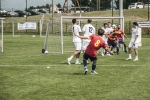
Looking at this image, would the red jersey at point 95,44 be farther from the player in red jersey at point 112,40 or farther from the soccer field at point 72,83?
the player in red jersey at point 112,40

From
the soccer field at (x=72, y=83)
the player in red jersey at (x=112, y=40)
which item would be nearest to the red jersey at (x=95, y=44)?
the soccer field at (x=72, y=83)

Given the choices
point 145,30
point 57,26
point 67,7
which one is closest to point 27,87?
point 57,26

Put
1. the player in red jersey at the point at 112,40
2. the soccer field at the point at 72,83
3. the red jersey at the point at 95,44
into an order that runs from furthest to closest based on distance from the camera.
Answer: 1. the player in red jersey at the point at 112,40
2. the red jersey at the point at 95,44
3. the soccer field at the point at 72,83

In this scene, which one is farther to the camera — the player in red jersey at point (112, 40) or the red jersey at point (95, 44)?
the player in red jersey at point (112, 40)

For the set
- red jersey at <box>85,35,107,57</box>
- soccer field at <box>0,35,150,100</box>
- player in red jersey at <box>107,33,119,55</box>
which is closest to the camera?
soccer field at <box>0,35,150,100</box>

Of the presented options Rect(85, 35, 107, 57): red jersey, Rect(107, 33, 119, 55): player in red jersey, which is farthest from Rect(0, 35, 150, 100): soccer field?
Rect(107, 33, 119, 55): player in red jersey

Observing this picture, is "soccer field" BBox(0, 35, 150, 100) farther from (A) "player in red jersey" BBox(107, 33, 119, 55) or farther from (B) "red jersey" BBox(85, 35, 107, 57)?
(A) "player in red jersey" BBox(107, 33, 119, 55)

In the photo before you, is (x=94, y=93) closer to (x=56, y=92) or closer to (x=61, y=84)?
(x=56, y=92)

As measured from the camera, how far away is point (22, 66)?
733 inches

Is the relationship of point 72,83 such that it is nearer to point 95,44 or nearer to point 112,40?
point 95,44

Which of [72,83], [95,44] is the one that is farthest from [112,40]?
[72,83]

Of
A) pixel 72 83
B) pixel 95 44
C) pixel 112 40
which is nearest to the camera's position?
pixel 72 83

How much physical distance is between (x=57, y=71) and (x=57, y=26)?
19.3m

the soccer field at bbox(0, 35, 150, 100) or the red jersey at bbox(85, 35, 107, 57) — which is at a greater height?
the red jersey at bbox(85, 35, 107, 57)
